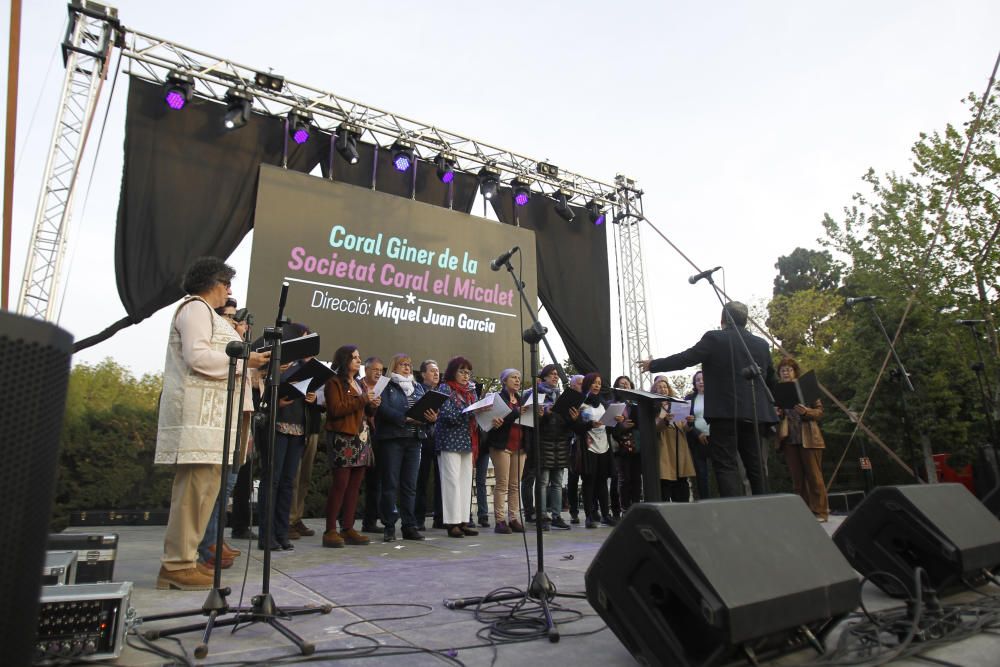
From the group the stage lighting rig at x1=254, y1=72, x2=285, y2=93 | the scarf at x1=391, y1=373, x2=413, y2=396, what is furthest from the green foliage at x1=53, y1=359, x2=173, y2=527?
the stage lighting rig at x1=254, y1=72, x2=285, y2=93

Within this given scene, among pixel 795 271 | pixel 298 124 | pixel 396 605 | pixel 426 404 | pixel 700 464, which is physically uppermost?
pixel 795 271

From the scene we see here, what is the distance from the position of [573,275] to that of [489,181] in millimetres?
2253

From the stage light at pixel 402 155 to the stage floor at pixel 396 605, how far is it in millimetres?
5874

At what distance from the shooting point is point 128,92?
7137 millimetres

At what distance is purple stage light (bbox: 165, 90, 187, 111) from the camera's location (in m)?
7.28

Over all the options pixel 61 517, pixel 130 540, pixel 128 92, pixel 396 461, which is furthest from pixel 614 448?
pixel 128 92

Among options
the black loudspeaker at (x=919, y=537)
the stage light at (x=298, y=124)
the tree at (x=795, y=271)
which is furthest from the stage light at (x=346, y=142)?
the tree at (x=795, y=271)

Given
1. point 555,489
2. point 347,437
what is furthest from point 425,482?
point 347,437

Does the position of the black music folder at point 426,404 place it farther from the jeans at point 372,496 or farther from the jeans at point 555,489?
the jeans at point 555,489

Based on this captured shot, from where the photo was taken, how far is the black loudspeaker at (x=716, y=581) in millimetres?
1662

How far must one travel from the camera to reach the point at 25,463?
87 cm

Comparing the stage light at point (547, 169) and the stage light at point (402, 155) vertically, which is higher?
the stage light at point (547, 169)

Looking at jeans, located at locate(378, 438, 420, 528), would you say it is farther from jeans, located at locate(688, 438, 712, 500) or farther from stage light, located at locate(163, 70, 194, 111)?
stage light, located at locate(163, 70, 194, 111)

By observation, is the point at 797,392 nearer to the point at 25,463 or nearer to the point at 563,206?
the point at 25,463
